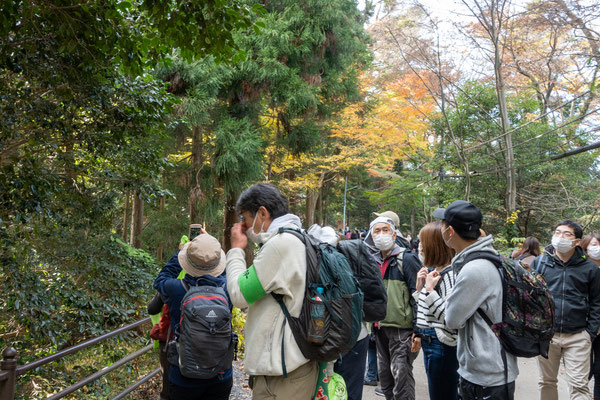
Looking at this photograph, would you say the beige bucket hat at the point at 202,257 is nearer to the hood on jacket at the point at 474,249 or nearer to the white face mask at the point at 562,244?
the hood on jacket at the point at 474,249

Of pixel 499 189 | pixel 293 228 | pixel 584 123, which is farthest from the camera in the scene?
pixel 499 189

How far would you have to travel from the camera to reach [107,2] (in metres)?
4.28

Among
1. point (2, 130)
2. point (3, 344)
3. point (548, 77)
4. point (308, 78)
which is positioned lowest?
point (3, 344)

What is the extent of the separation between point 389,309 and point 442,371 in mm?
A: 819

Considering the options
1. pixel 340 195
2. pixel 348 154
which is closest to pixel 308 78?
pixel 348 154

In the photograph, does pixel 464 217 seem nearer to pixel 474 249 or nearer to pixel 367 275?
pixel 474 249

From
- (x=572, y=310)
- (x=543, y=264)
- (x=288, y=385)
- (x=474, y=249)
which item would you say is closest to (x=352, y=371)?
(x=288, y=385)

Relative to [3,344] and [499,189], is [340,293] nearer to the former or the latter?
[3,344]

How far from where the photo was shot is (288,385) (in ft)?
7.81

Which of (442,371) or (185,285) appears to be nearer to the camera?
(185,285)

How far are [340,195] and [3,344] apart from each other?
2514cm

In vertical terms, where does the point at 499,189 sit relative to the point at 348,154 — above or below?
below

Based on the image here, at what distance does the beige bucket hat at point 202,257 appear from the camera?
10.1 feet

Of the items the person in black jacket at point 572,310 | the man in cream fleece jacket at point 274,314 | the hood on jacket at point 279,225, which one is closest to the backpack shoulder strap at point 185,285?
the man in cream fleece jacket at point 274,314
